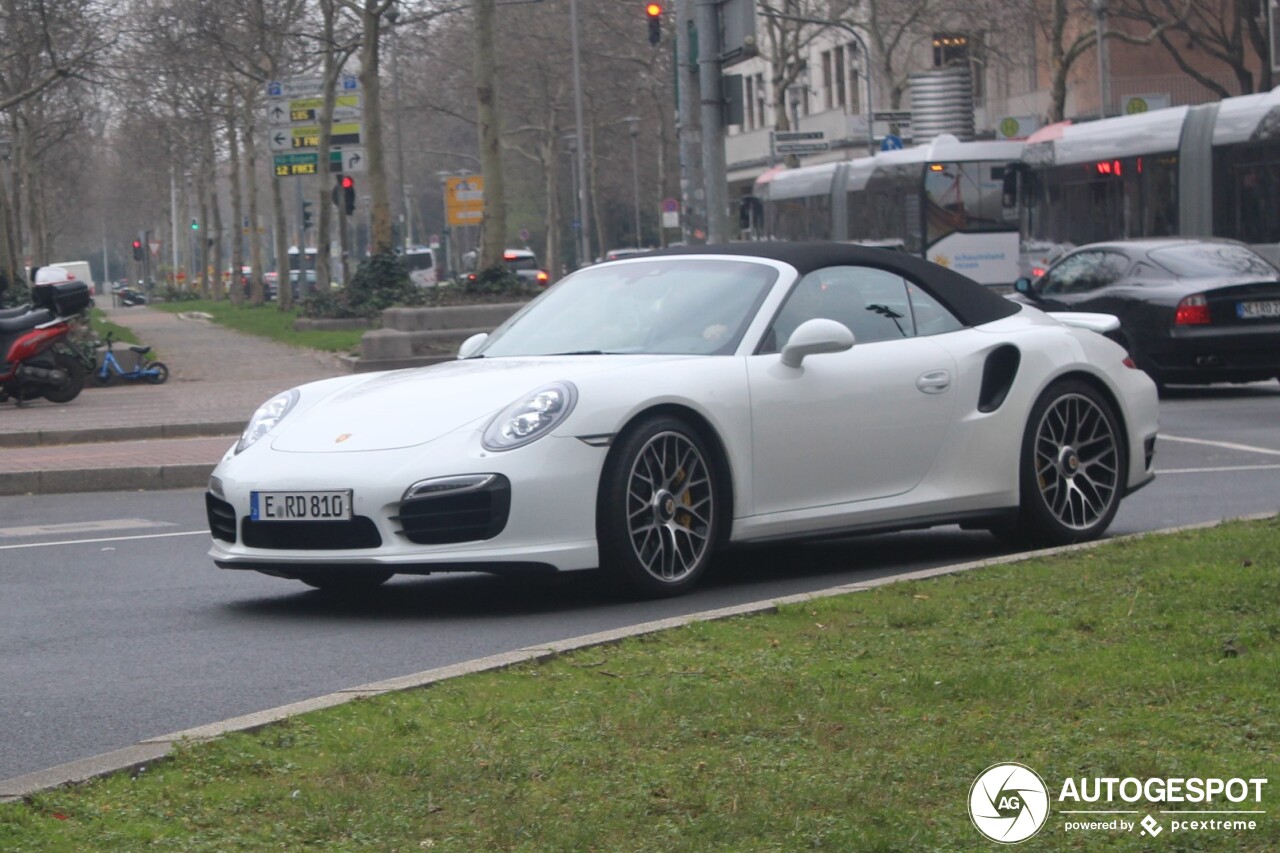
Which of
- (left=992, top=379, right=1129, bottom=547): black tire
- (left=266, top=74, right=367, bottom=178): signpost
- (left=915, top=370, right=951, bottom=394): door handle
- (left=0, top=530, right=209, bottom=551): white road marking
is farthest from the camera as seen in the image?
(left=266, top=74, right=367, bottom=178): signpost

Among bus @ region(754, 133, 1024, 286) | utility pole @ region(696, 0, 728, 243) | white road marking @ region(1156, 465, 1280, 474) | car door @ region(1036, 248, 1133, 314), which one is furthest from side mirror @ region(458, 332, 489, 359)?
bus @ region(754, 133, 1024, 286)

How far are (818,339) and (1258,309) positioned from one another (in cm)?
1133

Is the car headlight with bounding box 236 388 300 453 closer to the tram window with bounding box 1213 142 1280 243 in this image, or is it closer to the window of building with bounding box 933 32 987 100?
the tram window with bounding box 1213 142 1280 243

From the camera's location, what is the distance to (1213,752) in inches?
166

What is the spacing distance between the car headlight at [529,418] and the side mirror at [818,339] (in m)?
0.97

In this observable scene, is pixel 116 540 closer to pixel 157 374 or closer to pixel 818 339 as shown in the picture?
pixel 818 339

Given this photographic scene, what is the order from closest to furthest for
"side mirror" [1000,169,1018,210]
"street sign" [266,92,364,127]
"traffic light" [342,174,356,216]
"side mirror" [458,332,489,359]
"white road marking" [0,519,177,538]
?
"side mirror" [458,332,489,359]
"white road marking" [0,519,177,538]
"side mirror" [1000,169,1018,210]
"street sign" [266,92,364,127]
"traffic light" [342,174,356,216]

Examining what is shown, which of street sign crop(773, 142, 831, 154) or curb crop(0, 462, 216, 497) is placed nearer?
curb crop(0, 462, 216, 497)

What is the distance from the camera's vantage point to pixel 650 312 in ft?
26.7

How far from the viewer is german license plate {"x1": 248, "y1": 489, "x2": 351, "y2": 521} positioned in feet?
23.4

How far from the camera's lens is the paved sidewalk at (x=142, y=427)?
1358 cm

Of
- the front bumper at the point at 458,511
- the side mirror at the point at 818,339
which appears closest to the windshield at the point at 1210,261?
the side mirror at the point at 818,339

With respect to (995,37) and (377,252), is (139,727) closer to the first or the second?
(377,252)

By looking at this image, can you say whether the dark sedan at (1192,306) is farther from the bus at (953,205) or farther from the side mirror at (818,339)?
the bus at (953,205)
